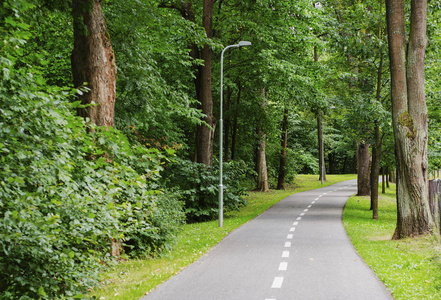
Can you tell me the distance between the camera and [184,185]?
21.3m

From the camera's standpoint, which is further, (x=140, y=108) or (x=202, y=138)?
(x=202, y=138)

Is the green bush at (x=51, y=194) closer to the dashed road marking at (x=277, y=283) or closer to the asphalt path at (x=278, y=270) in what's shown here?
the asphalt path at (x=278, y=270)

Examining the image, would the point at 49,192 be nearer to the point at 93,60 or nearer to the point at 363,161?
the point at 93,60

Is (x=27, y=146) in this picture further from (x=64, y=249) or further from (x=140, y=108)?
(x=140, y=108)

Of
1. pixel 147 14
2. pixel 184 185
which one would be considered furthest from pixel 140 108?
pixel 184 185

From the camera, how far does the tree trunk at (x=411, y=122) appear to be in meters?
14.3

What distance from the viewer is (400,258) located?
37.5 feet

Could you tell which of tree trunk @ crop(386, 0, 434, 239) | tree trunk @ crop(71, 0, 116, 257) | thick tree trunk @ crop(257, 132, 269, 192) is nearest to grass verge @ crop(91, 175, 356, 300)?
tree trunk @ crop(71, 0, 116, 257)

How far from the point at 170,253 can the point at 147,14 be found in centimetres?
716

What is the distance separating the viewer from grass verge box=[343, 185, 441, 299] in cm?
820

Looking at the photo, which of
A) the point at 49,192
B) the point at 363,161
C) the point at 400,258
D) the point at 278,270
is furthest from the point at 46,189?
the point at 363,161

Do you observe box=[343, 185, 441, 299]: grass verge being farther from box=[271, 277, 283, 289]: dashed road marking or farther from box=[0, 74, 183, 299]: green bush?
box=[0, 74, 183, 299]: green bush

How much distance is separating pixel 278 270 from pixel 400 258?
362 centimetres

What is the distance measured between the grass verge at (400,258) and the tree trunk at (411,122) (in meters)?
0.72
